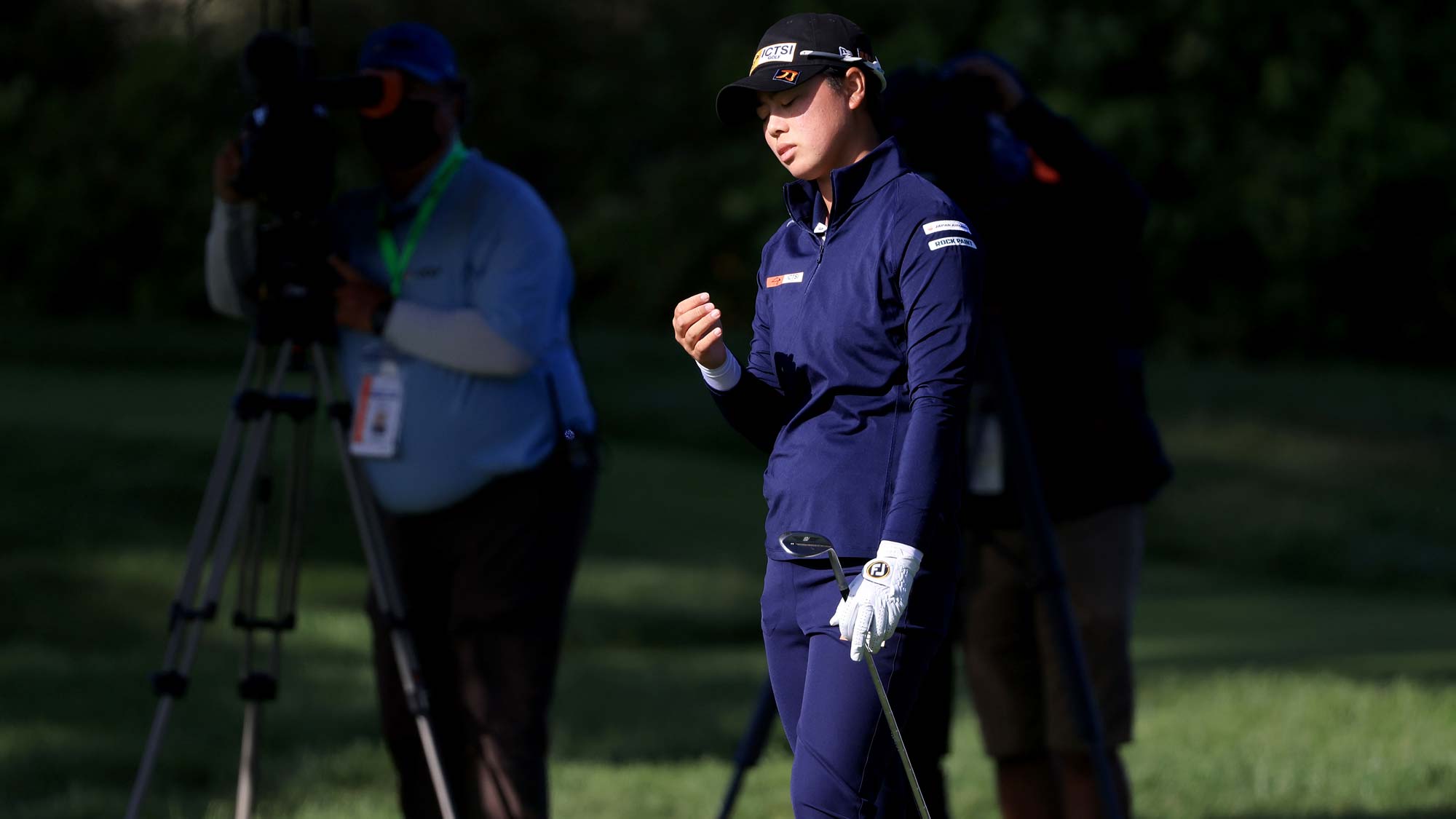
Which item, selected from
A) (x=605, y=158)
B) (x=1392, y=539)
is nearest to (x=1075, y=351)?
(x=1392, y=539)

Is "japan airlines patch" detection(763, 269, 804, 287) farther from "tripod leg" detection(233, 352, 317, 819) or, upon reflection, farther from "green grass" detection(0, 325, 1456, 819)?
"green grass" detection(0, 325, 1456, 819)

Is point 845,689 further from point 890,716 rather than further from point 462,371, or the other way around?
point 462,371

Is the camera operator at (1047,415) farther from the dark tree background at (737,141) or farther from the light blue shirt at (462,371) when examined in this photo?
the dark tree background at (737,141)

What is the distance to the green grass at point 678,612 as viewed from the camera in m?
6.69

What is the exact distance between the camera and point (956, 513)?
2.91m

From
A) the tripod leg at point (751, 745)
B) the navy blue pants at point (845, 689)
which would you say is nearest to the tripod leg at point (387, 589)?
the tripod leg at point (751, 745)

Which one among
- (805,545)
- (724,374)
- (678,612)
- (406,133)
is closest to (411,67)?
(406,133)

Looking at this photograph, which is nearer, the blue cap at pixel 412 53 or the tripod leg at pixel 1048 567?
the tripod leg at pixel 1048 567

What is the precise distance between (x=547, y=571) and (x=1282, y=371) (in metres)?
21.4

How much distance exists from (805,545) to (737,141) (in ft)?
96.2

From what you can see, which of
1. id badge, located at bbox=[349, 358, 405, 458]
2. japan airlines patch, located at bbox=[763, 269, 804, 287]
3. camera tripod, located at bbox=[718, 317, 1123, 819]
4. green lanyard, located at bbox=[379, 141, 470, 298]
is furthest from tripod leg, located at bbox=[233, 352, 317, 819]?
japan airlines patch, located at bbox=[763, 269, 804, 287]

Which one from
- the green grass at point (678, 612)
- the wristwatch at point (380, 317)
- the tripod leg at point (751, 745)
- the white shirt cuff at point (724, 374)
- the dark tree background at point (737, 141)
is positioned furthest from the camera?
the dark tree background at point (737, 141)

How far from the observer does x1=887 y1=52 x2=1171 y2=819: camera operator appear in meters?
4.24

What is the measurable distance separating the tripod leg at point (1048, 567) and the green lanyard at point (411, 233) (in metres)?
1.26
